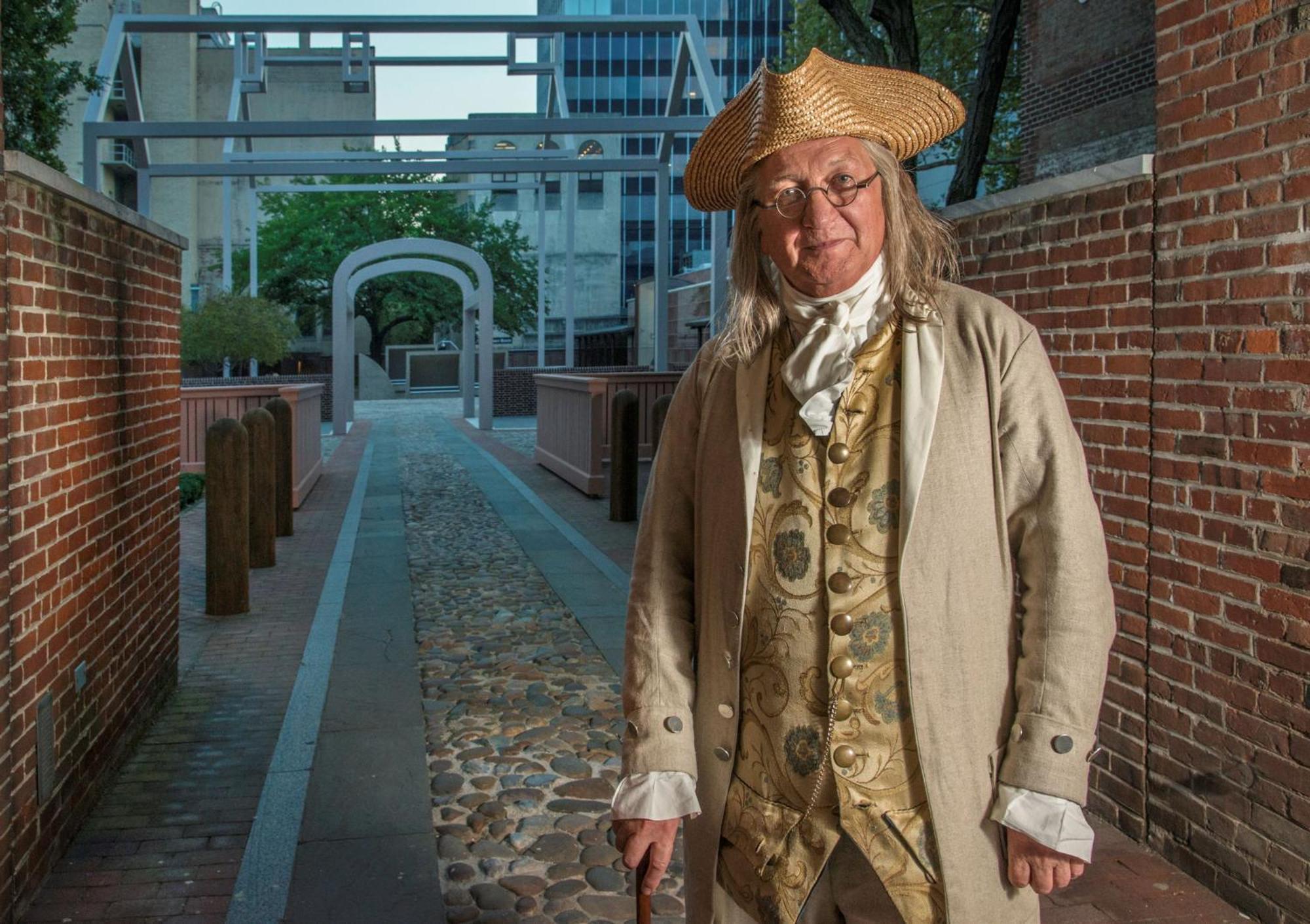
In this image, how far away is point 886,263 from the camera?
2121 mm

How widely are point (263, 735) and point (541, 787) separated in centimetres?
134

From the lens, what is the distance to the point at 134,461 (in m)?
5.41

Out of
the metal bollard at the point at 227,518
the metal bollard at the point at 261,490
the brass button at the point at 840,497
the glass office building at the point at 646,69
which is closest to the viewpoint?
the brass button at the point at 840,497

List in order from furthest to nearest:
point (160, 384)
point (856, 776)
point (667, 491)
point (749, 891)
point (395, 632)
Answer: point (395, 632)
point (160, 384)
point (667, 491)
point (749, 891)
point (856, 776)

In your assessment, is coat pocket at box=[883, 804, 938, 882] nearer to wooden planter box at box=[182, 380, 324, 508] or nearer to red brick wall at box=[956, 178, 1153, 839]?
red brick wall at box=[956, 178, 1153, 839]

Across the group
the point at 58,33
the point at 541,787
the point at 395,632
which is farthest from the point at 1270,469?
the point at 58,33

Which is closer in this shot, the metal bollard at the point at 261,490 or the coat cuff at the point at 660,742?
the coat cuff at the point at 660,742

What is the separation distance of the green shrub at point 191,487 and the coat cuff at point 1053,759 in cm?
1327

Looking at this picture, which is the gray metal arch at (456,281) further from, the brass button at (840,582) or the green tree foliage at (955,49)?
the brass button at (840,582)

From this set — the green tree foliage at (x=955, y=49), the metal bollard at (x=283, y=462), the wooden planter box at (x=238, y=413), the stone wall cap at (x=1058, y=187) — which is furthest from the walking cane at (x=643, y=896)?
the green tree foliage at (x=955, y=49)

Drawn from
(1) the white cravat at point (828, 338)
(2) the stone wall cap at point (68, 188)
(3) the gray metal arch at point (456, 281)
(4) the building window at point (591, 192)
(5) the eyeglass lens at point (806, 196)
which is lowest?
(1) the white cravat at point (828, 338)

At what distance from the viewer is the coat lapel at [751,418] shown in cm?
207

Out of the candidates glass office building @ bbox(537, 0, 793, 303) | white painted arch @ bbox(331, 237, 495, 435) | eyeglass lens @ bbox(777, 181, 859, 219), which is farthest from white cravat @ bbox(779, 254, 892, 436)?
glass office building @ bbox(537, 0, 793, 303)

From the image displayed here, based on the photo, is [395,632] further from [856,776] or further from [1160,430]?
[856,776]
